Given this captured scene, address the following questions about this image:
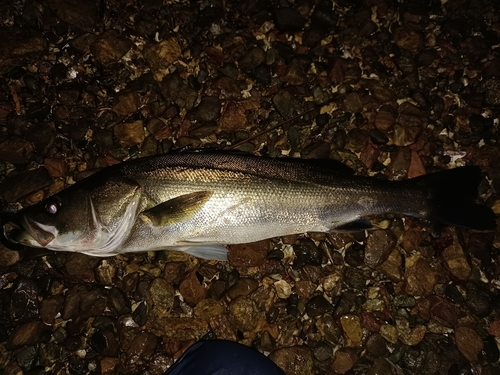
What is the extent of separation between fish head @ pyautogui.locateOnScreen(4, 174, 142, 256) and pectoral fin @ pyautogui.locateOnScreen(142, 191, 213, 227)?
15 cm

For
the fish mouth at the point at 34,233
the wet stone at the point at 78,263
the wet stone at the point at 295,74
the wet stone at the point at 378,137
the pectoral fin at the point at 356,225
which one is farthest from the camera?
the wet stone at the point at 295,74

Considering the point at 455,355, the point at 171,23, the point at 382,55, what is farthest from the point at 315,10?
the point at 455,355

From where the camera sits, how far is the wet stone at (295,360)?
3008 mm

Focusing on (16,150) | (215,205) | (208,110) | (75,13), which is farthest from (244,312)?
(75,13)

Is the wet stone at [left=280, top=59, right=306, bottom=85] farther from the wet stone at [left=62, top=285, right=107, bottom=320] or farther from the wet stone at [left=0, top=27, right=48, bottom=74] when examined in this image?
the wet stone at [left=62, top=285, right=107, bottom=320]

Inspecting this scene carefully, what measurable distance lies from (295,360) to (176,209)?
1647 mm

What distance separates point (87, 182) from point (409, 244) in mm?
2779

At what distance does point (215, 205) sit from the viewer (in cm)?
271

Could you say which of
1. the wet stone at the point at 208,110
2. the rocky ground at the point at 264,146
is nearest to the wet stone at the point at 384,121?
the rocky ground at the point at 264,146

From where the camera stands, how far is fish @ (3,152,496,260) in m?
2.63

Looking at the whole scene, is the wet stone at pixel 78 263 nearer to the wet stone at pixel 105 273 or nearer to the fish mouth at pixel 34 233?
the wet stone at pixel 105 273

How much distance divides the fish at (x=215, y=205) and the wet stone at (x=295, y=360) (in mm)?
1012

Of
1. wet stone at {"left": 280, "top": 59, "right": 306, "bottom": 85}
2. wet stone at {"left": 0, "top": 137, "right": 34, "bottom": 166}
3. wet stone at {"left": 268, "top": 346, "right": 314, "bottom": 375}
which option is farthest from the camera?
wet stone at {"left": 280, "top": 59, "right": 306, "bottom": 85}

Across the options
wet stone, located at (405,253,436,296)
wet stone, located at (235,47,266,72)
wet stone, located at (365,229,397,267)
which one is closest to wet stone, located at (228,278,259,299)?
wet stone, located at (365,229,397,267)
